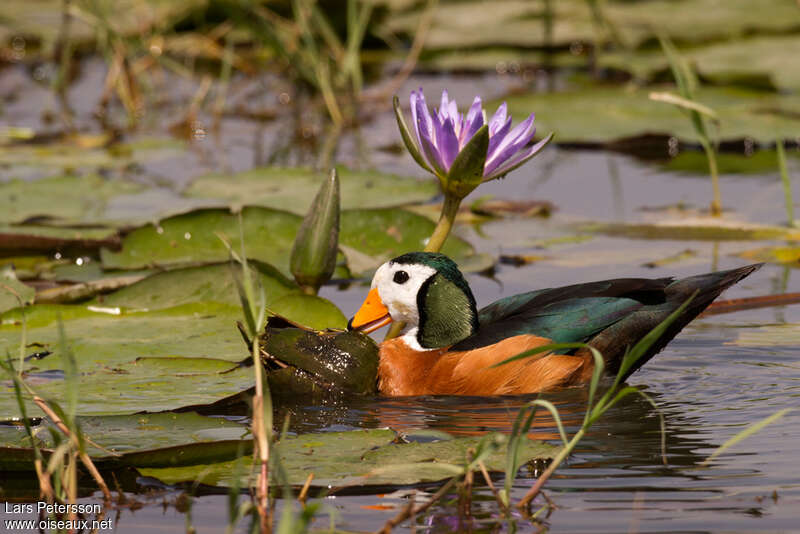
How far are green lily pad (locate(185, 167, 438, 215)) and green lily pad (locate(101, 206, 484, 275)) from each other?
1.73 feet

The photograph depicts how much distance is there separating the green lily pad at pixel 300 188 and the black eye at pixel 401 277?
6.21 ft

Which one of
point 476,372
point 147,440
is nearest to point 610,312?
point 476,372

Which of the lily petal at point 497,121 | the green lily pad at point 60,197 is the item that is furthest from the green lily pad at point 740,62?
the lily petal at point 497,121

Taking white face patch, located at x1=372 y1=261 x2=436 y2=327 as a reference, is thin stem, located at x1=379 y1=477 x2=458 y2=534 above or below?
below

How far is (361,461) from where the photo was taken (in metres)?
3.31

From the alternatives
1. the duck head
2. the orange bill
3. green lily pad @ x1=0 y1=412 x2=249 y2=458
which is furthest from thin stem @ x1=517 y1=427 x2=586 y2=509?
the orange bill

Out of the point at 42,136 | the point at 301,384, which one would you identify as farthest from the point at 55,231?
the point at 42,136

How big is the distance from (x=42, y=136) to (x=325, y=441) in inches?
253

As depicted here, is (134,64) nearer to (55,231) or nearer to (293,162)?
(293,162)

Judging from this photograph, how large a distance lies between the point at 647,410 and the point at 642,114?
501cm

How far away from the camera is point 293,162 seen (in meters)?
8.38

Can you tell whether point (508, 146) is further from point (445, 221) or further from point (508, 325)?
point (508, 325)

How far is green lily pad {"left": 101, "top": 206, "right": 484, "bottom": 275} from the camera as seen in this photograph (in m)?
5.57

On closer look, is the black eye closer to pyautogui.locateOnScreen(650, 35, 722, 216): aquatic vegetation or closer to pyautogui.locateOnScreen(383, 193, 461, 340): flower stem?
pyautogui.locateOnScreen(383, 193, 461, 340): flower stem
